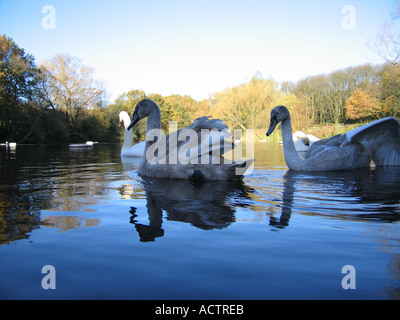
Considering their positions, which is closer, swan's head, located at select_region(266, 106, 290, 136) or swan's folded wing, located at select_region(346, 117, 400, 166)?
swan's folded wing, located at select_region(346, 117, 400, 166)

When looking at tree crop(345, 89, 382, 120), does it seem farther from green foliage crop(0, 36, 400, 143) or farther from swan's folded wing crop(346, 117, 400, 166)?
swan's folded wing crop(346, 117, 400, 166)

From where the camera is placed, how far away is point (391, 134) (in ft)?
25.8

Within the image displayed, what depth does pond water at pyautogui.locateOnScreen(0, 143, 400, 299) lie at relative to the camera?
1757 millimetres

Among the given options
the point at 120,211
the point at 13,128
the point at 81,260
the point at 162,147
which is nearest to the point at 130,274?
the point at 81,260

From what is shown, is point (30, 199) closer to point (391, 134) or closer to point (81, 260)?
point (81, 260)

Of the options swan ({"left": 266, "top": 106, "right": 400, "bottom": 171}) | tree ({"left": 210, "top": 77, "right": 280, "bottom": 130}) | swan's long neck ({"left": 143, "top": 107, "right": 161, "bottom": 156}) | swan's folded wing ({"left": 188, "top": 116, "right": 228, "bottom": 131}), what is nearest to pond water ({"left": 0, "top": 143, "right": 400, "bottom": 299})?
swan's folded wing ({"left": 188, "top": 116, "right": 228, "bottom": 131})

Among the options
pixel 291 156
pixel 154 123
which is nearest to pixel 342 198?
pixel 291 156

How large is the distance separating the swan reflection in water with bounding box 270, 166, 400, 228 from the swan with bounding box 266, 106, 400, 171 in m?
1.01

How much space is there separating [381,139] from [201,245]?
24.7 ft

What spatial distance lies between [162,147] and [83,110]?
4277 cm

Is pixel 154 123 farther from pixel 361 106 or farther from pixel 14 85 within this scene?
pixel 361 106

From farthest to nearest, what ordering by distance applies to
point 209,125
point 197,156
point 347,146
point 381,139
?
point 381,139, point 347,146, point 209,125, point 197,156

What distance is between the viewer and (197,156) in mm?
5383

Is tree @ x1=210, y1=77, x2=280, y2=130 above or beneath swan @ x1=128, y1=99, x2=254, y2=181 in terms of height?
above
